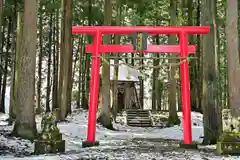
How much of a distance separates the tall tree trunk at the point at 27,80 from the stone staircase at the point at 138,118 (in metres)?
11.8

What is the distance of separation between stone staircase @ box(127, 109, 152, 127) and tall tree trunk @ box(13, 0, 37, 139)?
38.7 ft

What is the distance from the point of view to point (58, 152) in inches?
321

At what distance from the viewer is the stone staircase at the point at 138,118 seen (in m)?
21.1

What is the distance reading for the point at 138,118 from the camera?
22.1 meters

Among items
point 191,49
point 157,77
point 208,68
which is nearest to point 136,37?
point 191,49

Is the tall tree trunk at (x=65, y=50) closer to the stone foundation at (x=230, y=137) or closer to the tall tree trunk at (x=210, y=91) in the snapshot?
the tall tree trunk at (x=210, y=91)

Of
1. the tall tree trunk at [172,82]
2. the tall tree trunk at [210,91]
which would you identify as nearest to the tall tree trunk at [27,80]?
the tall tree trunk at [210,91]

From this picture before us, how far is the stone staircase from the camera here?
2109 cm

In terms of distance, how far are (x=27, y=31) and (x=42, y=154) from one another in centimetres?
384

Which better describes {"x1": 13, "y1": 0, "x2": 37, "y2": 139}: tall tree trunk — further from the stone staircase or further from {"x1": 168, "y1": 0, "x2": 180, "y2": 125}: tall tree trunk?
the stone staircase

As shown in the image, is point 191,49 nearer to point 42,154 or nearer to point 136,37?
point 136,37

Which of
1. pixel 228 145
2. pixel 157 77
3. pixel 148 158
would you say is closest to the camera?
pixel 148 158

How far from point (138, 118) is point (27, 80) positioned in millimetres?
13388

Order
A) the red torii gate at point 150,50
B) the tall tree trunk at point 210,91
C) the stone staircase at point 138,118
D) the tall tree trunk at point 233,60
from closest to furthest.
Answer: the tall tree trunk at point 233,60
the red torii gate at point 150,50
the tall tree trunk at point 210,91
the stone staircase at point 138,118
